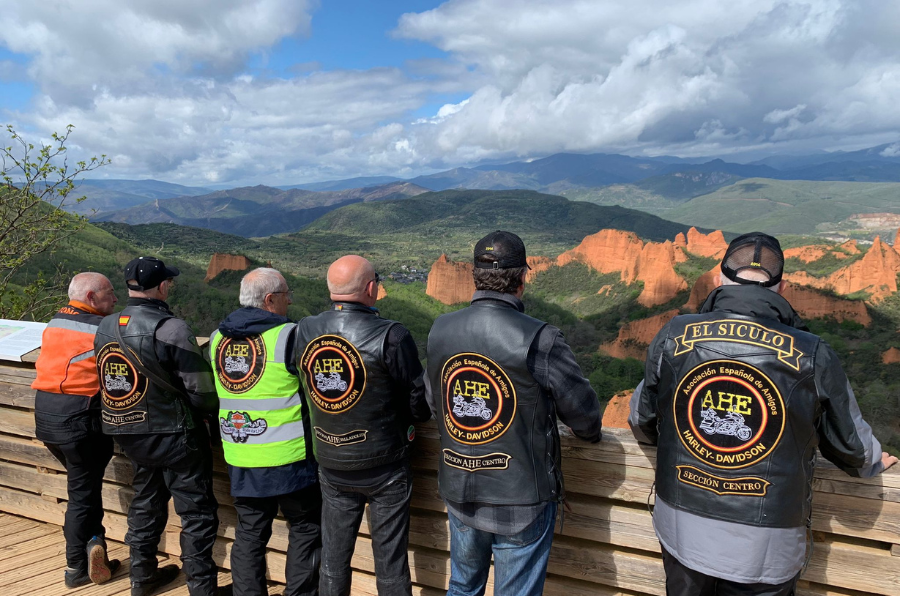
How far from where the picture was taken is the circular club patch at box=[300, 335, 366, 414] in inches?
121

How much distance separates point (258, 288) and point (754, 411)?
2972 millimetres

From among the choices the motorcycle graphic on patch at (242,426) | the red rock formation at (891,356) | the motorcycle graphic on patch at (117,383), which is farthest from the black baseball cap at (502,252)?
the red rock formation at (891,356)

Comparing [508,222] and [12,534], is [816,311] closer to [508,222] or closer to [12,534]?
[12,534]

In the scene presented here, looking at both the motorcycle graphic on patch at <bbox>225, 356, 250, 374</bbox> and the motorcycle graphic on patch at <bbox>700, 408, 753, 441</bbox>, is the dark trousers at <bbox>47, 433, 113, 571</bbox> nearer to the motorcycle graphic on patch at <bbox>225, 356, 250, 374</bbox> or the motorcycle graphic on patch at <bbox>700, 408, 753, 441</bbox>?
the motorcycle graphic on patch at <bbox>225, 356, 250, 374</bbox>

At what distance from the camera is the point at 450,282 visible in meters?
72.1

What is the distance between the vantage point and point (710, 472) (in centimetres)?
237

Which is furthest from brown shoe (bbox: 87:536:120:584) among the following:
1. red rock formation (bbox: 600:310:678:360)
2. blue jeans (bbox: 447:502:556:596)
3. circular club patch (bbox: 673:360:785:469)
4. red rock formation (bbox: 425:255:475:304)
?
red rock formation (bbox: 425:255:475:304)

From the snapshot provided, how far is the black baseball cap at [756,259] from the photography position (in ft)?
7.99

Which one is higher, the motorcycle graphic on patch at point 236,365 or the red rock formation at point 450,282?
the motorcycle graphic on patch at point 236,365

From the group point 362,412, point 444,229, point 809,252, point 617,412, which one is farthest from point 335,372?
point 444,229

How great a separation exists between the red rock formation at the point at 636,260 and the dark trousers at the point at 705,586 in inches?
2529

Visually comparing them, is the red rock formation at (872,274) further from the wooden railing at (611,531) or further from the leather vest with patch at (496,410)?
the leather vest with patch at (496,410)

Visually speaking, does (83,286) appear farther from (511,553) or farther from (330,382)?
(511,553)

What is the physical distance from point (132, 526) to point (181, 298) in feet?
133
